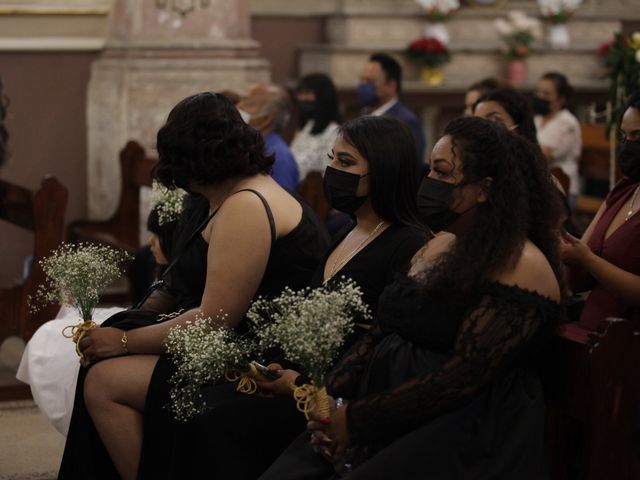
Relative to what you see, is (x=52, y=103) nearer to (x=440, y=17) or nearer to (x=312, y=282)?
(x=440, y=17)

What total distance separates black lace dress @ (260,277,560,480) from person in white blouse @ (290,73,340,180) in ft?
14.5

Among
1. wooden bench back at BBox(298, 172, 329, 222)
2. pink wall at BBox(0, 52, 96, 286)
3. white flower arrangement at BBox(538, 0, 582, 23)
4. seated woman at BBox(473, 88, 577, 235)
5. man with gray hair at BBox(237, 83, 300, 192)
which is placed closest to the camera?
seated woman at BBox(473, 88, 577, 235)

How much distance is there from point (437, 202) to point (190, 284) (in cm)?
110

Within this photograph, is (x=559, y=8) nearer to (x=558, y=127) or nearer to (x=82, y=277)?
(x=558, y=127)

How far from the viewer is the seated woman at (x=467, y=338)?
2.96m

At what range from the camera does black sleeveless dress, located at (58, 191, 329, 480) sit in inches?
145

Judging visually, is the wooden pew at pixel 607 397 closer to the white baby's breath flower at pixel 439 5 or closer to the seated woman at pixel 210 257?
the seated woman at pixel 210 257

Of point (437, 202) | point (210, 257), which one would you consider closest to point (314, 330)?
point (437, 202)

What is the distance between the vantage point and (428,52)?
9.66m

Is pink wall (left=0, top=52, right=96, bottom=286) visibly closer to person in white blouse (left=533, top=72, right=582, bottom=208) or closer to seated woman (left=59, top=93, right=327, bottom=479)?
Answer: person in white blouse (left=533, top=72, right=582, bottom=208)

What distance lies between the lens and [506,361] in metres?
2.96

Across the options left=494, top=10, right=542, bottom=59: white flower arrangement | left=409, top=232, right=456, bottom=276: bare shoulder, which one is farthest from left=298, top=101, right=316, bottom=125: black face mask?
left=409, top=232, right=456, bottom=276: bare shoulder

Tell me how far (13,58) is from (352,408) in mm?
5806

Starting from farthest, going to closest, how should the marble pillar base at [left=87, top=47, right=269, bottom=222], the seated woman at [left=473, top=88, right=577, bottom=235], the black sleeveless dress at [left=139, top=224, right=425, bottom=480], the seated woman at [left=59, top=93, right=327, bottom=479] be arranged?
the marble pillar base at [left=87, top=47, right=269, bottom=222], the seated woman at [left=473, top=88, right=577, bottom=235], the seated woman at [left=59, top=93, right=327, bottom=479], the black sleeveless dress at [left=139, top=224, right=425, bottom=480]
